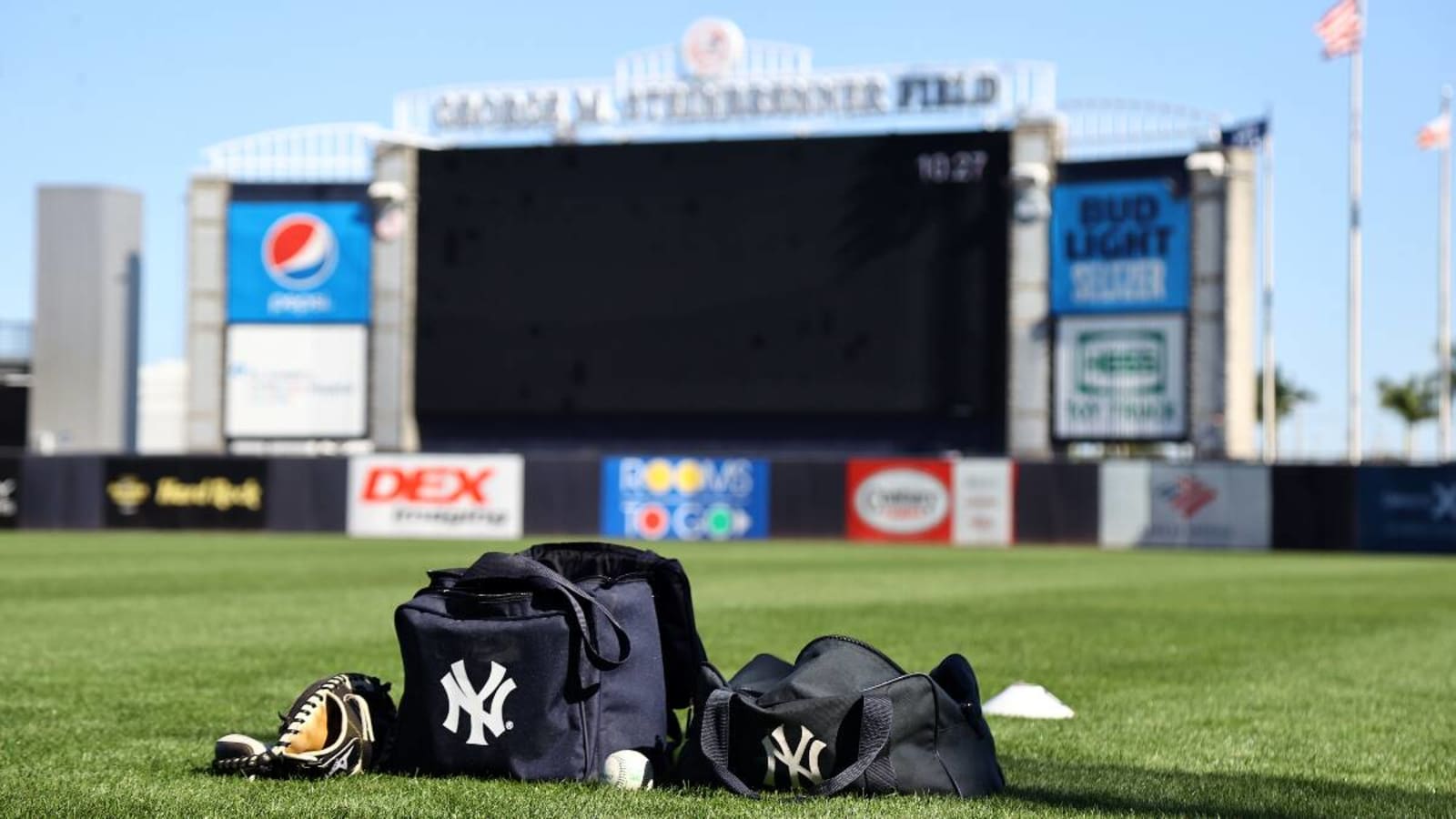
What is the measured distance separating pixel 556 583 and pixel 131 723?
8.58ft

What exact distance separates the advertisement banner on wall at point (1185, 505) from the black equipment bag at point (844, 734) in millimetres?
26551

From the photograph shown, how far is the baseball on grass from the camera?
5.78 m

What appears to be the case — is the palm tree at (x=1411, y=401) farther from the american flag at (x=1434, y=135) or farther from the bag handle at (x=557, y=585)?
the bag handle at (x=557, y=585)

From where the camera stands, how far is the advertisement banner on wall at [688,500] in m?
33.1

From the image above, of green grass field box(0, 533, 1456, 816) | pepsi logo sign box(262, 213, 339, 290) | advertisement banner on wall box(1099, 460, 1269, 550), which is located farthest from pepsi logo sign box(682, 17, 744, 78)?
green grass field box(0, 533, 1456, 816)

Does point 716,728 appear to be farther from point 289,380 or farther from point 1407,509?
point 289,380

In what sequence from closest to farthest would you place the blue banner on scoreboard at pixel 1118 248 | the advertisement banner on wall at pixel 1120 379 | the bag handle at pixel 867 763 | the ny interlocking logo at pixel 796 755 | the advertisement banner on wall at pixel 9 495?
the bag handle at pixel 867 763 → the ny interlocking logo at pixel 796 755 → the advertisement banner on wall at pixel 9 495 → the advertisement banner on wall at pixel 1120 379 → the blue banner on scoreboard at pixel 1118 248

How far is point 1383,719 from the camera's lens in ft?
26.9

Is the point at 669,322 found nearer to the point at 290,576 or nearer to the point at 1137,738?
the point at 290,576

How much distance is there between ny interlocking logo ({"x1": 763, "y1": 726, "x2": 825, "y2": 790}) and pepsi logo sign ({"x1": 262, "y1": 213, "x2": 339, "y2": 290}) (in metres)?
37.4

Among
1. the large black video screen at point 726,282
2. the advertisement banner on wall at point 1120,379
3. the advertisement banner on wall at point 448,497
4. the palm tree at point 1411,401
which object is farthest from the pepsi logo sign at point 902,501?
the palm tree at point 1411,401

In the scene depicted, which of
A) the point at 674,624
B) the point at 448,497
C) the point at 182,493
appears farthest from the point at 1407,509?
the point at 674,624

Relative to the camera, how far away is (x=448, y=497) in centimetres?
3375

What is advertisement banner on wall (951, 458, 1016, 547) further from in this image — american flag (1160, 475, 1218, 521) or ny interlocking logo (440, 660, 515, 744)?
ny interlocking logo (440, 660, 515, 744)
